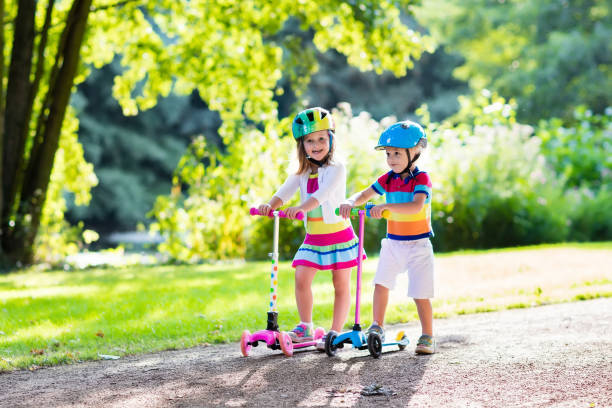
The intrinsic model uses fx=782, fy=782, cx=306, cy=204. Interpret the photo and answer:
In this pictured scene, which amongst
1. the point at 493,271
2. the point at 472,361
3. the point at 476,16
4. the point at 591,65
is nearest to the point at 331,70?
the point at 476,16

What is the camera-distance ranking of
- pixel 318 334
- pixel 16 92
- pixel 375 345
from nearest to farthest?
pixel 375 345 → pixel 318 334 → pixel 16 92

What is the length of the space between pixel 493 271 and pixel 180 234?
538 centimetres

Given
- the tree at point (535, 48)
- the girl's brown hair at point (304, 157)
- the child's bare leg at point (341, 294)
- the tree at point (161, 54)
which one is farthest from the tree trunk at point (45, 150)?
the tree at point (535, 48)

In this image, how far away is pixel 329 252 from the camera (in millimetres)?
4988

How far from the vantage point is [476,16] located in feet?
89.2

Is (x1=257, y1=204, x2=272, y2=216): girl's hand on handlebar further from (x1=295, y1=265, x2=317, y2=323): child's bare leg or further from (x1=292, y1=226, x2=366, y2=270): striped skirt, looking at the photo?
(x1=295, y1=265, x2=317, y2=323): child's bare leg

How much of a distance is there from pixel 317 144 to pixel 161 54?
340 inches

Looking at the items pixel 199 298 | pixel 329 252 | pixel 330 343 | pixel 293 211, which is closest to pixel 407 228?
pixel 329 252

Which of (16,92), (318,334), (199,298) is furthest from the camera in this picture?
(16,92)

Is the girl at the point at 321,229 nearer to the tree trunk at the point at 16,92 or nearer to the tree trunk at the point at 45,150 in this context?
the tree trunk at the point at 45,150

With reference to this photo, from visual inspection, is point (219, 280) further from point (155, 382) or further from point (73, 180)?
point (73, 180)

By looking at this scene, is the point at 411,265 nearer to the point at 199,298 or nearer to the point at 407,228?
the point at 407,228

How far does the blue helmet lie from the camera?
15.8 feet

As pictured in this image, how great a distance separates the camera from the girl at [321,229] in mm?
4965
